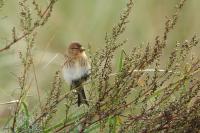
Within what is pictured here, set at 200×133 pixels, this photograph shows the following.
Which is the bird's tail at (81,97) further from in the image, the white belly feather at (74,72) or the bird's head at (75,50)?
the bird's head at (75,50)

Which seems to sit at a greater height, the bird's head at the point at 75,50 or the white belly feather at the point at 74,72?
the bird's head at the point at 75,50

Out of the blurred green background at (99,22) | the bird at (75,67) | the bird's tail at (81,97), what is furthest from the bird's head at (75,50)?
the blurred green background at (99,22)

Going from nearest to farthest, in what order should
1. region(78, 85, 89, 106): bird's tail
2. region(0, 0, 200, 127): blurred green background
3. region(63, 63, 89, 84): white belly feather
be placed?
region(78, 85, 89, 106): bird's tail < region(63, 63, 89, 84): white belly feather < region(0, 0, 200, 127): blurred green background

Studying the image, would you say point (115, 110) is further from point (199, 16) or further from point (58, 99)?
point (199, 16)

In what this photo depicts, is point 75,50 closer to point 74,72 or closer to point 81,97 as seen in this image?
point 74,72

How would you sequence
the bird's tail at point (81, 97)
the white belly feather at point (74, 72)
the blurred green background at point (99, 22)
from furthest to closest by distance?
the blurred green background at point (99, 22), the white belly feather at point (74, 72), the bird's tail at point (81, 97)

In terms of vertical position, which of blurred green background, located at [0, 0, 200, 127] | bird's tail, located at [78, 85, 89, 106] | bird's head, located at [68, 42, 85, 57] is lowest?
bird's tail, located at [78, 85, 89, 106]

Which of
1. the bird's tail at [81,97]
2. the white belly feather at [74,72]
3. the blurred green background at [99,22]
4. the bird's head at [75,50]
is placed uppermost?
the blurred green background at [99,22]

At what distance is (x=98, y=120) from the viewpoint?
3.88m

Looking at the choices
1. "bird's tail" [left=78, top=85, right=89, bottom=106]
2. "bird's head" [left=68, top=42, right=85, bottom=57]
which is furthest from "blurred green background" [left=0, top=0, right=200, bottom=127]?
"bird's tail" [left=78, top=85, right=89, bottom=106]

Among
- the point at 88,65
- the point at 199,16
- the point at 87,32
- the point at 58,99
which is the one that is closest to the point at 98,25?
the point at 87,32

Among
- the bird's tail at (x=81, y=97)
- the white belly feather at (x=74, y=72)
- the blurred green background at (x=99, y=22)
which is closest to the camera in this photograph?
the bird's tail at (x=81, y=97)

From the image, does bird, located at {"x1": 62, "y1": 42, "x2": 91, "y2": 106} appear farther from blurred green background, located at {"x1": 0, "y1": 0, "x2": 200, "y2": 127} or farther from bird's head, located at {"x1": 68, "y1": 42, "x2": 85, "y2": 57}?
blurred green background, located at {"x1": 0, "y1": 0, "x2": 200, "y2": 127}

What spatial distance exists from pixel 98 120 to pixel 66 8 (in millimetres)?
3232
